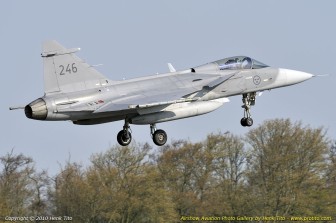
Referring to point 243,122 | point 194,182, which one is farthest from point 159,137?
point 194,182

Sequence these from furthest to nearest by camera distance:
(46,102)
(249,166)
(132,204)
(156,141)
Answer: (249,166) < (132,204) < (156,141) < (46,102)

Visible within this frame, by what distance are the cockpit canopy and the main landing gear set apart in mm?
3693

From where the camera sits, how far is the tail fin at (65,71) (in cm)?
3703

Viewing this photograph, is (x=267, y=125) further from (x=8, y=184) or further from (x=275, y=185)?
(x=8, y=184)

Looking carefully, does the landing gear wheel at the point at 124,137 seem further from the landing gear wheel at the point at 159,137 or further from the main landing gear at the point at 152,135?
the landing gear wheel at the point at 159,137

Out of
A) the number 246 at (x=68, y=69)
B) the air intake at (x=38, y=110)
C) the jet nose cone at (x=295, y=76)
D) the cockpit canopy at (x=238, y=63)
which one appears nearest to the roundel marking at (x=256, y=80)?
the cockpit canopy at (x=238, y=63)

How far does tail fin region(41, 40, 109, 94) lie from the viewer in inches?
1458

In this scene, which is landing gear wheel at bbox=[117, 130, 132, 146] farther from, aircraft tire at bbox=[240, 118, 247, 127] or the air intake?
aircraft tire at bbox=[240, 118, 247, 127]

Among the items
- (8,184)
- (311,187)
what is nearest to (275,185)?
(311,187)

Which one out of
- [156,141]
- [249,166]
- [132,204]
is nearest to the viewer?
[156,141]

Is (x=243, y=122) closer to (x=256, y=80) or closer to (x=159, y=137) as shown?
(x=256, y=80)

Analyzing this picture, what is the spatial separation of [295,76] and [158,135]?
270 inches

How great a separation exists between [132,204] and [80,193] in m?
2.67

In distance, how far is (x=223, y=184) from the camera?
184ft
